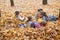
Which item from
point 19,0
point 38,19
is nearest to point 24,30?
point 38,19

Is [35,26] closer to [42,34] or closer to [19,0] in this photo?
[42,34]

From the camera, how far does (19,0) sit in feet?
64.3

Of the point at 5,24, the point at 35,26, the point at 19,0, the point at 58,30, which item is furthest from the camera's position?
the point at 19,0

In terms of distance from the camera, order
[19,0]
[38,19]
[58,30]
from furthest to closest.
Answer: [19,0]
[38,19]
[58,30]

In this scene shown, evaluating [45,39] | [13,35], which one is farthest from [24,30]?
[45,39]

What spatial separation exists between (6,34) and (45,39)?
1.64 m

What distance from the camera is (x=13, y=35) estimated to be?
7672mm

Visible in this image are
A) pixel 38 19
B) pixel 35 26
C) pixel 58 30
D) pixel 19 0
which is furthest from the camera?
pixel 19 0

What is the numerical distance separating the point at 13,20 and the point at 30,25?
1579 millimetres

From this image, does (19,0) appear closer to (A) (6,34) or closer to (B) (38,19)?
(B) (38,19)

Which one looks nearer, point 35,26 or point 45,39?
point 45,39

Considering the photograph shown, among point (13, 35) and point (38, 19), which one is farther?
point (38, 19)

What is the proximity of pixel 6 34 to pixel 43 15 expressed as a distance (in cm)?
335

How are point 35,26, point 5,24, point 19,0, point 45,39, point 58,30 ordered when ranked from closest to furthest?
point 45,39, point 58,30, point 35,26, point 5,24, point 19,0
